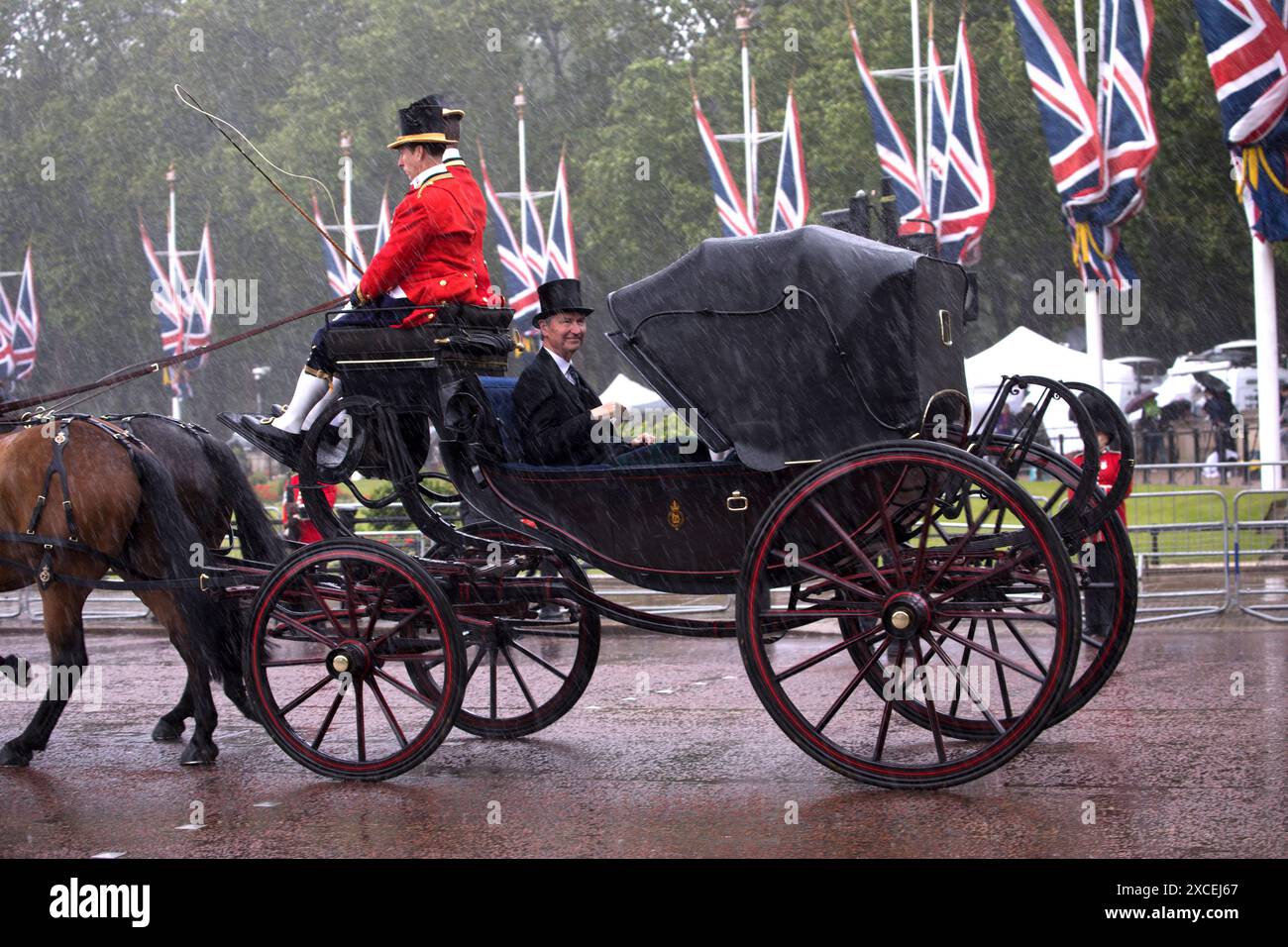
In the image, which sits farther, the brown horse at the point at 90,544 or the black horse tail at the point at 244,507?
the black horse tail at the point at 244,507

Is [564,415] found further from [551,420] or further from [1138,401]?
[1138,401]

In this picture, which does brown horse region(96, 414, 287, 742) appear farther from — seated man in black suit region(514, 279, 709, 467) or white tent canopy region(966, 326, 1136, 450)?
A: white tent canopy region(966, 326, 1136, 450)

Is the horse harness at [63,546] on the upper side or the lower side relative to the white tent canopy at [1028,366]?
lower

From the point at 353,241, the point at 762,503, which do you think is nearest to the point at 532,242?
the point at 353,241

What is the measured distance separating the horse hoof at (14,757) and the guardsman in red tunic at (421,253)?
7.33 feet

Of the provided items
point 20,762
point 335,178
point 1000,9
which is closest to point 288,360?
point 335,178

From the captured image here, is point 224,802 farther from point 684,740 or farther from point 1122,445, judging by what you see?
point 1122,445

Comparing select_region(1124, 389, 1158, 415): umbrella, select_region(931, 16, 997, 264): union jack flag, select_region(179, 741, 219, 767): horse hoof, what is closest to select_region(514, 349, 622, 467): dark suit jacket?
select_region(179, 741, 219, 767): horse hoof

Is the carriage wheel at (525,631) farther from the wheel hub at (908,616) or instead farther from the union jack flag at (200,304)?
the union jack flag at (200,304)

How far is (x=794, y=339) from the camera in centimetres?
602

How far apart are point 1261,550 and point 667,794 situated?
9.11 m

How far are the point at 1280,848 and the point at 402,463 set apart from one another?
12.4 ft

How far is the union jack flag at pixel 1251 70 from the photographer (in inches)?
605

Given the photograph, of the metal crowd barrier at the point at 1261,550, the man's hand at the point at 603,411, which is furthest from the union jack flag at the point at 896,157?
the man's hand at the point at 603,411
